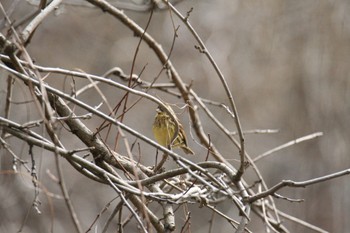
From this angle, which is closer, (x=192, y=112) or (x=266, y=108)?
(x=192, y=112)

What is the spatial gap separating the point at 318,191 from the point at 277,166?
1.21 m

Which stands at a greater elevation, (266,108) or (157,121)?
(266,108)

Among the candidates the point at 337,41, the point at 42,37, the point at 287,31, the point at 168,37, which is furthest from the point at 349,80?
the point at 42,37

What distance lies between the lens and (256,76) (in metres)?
10.7

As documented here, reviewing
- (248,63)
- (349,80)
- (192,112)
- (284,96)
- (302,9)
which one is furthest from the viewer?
(248,63)

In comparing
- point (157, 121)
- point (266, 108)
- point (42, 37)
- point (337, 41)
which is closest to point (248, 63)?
point (266, 108)

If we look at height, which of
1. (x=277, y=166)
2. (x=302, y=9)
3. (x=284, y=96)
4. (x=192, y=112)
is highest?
(x=302, y=9)

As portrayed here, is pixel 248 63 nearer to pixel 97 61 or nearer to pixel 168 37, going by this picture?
pixel 168 37

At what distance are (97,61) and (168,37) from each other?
1.08 m

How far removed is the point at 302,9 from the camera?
9.14 m

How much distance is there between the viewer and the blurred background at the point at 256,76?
27.7 feet

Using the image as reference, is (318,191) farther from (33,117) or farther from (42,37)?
(42,37)

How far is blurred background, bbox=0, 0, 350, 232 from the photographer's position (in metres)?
8.45

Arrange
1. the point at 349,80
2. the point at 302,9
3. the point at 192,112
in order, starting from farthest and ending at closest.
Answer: the point at 302,9
the point at 349,80
the point at 192,112
